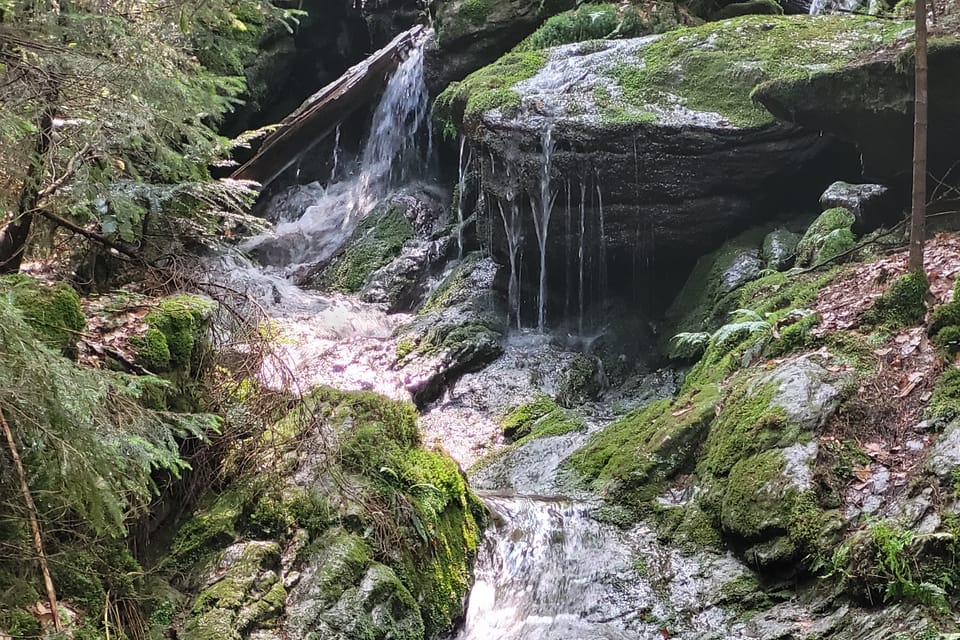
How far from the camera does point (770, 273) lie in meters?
9.58

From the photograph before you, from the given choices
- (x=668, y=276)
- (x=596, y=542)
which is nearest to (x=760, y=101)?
(x=668, y=276)

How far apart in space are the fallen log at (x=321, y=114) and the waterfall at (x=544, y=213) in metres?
6.77

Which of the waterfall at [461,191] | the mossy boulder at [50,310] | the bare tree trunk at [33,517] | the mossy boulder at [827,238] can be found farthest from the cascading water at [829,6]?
the bare tree trunk at [33,517]

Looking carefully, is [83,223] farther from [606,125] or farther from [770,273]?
[770,273]

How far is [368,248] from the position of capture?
14.7m

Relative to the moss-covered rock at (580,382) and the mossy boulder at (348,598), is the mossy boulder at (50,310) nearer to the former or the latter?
the mossy boulder at (348,598)

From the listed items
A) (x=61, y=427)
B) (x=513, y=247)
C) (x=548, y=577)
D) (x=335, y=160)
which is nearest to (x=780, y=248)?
(x=513, y=247)

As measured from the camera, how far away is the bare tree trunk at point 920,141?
546 centimetres

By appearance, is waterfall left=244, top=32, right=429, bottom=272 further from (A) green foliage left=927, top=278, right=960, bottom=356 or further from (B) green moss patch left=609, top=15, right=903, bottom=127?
(A) green foliage left=927, top=278, right=960, bottom=356

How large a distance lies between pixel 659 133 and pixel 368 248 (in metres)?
6.84

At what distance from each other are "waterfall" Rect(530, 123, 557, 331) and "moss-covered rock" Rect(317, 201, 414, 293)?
3670 mm

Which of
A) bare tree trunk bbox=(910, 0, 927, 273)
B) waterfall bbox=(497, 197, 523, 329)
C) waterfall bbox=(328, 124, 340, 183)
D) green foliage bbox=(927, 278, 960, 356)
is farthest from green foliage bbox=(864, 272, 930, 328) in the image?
waterfall bbox=(328, 124, 340, 183)

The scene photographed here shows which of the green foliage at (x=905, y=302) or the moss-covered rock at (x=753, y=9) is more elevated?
the moss-covered rock at (x=753, y=9)

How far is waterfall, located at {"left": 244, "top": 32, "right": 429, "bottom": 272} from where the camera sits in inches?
632
